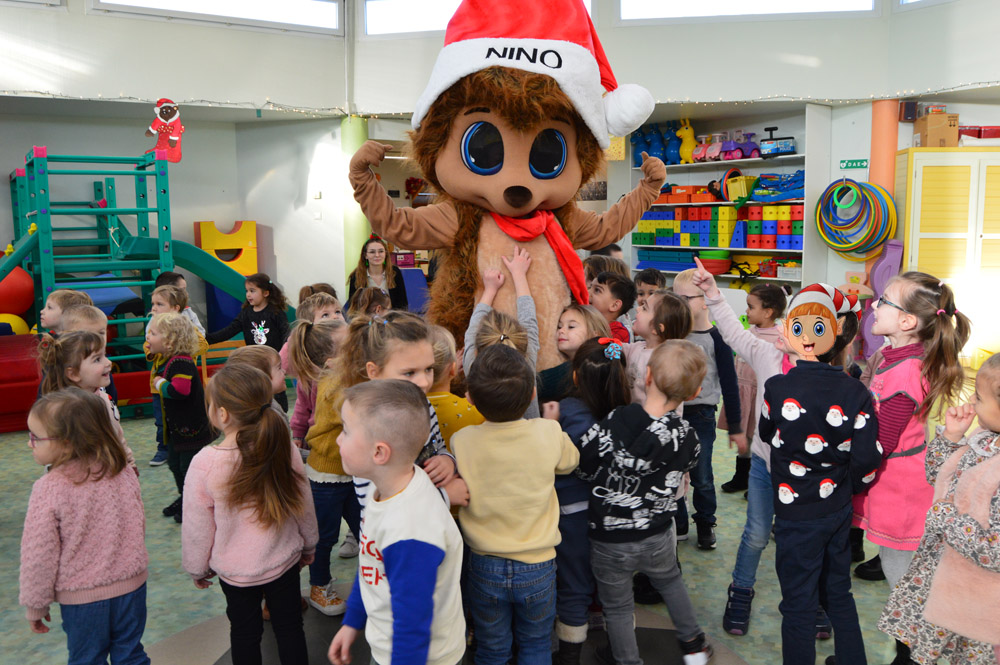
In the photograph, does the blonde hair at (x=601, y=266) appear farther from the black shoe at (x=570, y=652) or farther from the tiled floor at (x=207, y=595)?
the black shoe at (x=570, y=652)

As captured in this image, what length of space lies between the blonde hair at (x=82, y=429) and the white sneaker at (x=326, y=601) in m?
0.99

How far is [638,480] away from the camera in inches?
83.5

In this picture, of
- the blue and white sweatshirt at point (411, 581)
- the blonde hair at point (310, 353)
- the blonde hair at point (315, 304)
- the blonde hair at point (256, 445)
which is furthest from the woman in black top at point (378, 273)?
the blue and white sweatshirt at point (411, 581)

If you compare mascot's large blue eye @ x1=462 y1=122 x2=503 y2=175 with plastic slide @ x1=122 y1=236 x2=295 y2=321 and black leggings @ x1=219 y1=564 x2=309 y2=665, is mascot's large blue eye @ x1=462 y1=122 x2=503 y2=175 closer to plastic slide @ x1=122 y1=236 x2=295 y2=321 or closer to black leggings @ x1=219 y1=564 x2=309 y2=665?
black leggings @ x1=219 y1=564 x2=309 y2=665

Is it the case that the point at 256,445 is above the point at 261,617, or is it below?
above

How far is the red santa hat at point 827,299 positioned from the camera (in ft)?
7.28

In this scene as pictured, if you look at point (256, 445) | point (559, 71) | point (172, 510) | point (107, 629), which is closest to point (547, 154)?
point (559, 71)

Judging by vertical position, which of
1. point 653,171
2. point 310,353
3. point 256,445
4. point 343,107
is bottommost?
point 256,445

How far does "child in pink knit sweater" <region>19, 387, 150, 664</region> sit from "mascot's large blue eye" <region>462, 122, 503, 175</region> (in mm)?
1411

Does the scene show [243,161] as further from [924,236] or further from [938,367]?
[938,367]

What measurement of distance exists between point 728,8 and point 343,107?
12.6ft

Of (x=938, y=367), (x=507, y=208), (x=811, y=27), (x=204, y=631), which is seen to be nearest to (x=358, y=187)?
(x=507, y=208)

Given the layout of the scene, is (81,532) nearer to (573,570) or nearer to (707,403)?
(573,570)

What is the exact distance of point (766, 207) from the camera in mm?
7859
